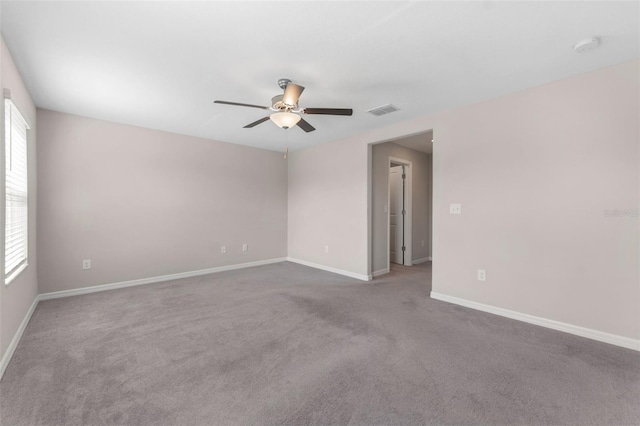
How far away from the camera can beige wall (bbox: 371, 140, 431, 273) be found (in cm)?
486

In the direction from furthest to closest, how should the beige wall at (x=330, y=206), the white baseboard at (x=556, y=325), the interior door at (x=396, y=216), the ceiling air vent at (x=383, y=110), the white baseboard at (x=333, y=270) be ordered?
the interior door at (x=396, y=216) < the beige wall at (x=330, y=206) < the white baseboard at (x=333, y=270) < the ceiling air vent at (x=383, y=110) < the white baseboard at (x=556, y=325)

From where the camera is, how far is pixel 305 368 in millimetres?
2068

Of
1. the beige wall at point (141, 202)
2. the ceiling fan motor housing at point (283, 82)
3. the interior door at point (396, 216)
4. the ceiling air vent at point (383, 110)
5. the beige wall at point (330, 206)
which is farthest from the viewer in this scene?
the interior door at point (396, 216)

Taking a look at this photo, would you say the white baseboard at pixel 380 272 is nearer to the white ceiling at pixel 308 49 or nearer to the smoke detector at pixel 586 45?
the white ceiling at pixel 308 49

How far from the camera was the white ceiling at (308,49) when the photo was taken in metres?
1.83

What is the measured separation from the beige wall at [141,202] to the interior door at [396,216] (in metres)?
2.65

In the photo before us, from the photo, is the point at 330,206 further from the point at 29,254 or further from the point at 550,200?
the point at 29,254

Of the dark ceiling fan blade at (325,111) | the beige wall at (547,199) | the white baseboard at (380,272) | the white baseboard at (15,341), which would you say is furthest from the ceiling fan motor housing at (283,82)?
the white baseboard at (380,272)

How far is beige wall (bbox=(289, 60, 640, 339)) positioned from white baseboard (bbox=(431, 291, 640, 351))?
45 millimetres

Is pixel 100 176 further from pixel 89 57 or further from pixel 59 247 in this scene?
pixel 89 57

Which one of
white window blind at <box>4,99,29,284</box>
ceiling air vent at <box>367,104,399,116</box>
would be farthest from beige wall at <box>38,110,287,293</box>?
ceiling air vent at <box>367,104,399,116</box>

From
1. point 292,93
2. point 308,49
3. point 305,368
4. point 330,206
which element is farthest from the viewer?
point 330,206

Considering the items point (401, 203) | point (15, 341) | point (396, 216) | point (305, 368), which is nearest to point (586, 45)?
point (305, 368)

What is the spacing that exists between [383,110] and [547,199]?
2041 millimetres
